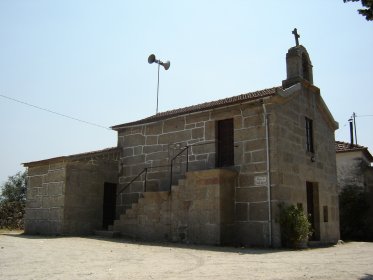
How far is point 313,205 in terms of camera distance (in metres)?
14.7

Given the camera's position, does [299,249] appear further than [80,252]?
Yes

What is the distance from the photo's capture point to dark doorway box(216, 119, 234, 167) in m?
13.4

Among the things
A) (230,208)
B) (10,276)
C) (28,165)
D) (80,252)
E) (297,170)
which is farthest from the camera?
(28,165)

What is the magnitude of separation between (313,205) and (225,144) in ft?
14.0

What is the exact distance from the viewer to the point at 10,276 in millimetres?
6188

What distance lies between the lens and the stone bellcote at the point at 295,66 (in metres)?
14.5

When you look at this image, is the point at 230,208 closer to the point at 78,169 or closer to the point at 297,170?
the point at 297,170

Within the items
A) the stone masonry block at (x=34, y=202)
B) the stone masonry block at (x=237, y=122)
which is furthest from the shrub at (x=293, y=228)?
the stone masonry block at (x=34, y=202)

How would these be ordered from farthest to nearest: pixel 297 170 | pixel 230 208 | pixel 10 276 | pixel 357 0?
1. pixel 297 170
2. pixel 230 208
3. pixel 357 0
4. pixel 10 276

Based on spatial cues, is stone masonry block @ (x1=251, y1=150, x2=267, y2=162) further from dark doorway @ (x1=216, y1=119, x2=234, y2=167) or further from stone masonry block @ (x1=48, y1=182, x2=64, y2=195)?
stone masonry block @ (x1=48, y1=182, x2=64, y2=195)

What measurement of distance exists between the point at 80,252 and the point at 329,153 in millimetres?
11096

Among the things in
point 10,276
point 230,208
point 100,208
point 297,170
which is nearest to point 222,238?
point 230,208

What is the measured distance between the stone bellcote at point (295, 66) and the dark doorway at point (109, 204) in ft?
26.2

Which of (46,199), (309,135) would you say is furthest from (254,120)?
(46,199)
